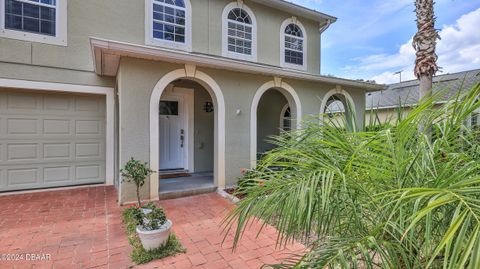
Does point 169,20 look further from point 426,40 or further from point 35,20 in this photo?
point 426,40

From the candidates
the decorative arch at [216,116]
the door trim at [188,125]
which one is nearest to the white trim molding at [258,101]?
the decorative arch at [216,116]

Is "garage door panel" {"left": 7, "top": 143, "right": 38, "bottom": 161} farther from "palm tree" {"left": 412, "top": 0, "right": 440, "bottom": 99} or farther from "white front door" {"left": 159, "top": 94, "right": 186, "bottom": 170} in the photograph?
"palm tree" {"left": 412, "top": 0, "right": 440, "bottom": 99}

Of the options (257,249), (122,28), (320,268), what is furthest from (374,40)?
(320,268)

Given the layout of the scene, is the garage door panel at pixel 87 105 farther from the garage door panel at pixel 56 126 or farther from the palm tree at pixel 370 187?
the palm tree at pixel 370 187

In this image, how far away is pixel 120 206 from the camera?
5332 millimetres

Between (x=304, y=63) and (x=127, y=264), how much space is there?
951cm

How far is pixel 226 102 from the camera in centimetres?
655

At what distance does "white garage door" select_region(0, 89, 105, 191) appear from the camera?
6215 mm

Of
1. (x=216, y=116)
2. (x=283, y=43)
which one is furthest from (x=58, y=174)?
(x=283, y=43)

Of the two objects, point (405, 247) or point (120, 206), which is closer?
point (405, 247)

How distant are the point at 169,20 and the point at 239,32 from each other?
2.55 metres

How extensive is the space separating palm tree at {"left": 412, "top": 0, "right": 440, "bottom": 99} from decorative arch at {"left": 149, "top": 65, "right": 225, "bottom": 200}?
4.35 metres

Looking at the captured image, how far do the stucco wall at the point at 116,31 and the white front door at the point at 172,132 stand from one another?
76.9 inches

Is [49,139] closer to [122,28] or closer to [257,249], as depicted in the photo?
[122,28]
